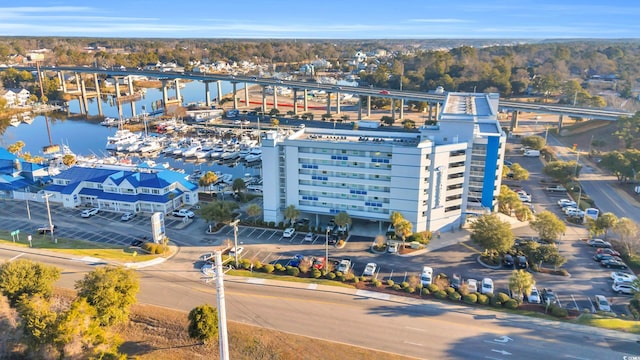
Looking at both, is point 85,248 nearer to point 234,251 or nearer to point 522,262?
point 234,251

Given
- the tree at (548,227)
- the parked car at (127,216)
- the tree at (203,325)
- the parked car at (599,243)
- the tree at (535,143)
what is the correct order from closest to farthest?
the tree at (203,325)
the tree at (548,227)
the parked car at (599,243)
the parked car at (127,216)
the tree at (535,143)

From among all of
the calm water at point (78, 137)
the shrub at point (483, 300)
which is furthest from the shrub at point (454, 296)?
the calm water at point (78, 137)

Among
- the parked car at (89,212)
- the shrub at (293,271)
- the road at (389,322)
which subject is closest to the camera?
the road at (389,322)

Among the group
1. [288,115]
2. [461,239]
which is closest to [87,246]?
[461,239]

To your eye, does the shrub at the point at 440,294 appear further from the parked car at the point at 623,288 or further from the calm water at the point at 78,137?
the calm water at the point at 78,137

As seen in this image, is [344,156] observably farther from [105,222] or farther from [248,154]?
[248,154]

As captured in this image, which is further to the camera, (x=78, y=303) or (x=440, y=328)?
(x=440, y=328)
